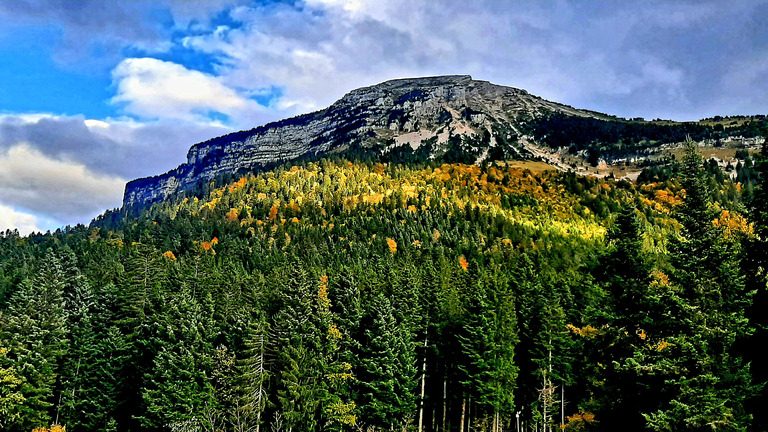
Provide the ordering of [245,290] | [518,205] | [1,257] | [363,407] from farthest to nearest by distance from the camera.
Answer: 1. [518,205]
2. [1,257]
3. [245,290]
4. [363,407]

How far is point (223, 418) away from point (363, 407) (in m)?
11.6

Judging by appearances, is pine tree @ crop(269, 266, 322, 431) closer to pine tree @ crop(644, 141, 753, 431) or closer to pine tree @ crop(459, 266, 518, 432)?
pine tree @ crop(459, 266, 518, 432)

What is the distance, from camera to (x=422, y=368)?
52188 mm

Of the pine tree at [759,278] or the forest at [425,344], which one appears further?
the forest at [425,344]

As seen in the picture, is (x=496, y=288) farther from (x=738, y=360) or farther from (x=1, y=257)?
(x=1, y=257)

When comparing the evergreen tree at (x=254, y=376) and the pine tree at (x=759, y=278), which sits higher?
the pine tree at (x=759, y=278)

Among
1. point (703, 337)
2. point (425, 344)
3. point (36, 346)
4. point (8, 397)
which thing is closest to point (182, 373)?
point (8, 397)

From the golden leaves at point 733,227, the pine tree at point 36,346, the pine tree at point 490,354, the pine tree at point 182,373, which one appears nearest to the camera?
the golden leaves at point 733,227

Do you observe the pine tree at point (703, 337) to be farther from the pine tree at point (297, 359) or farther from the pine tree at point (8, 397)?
the pine tree at point (8, 397)

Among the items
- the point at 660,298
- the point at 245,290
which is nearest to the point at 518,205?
the point at 245,290

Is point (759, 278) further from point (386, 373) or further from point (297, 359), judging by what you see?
point (297, 359)

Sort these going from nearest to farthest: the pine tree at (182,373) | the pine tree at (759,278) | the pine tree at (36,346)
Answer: the pine tree at (759,278) < the pine tree at (182,373) < the pine tree at (36,346)

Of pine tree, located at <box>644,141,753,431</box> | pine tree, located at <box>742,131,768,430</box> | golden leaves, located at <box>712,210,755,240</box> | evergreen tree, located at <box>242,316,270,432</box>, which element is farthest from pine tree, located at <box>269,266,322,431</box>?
golden leaves, located at <box>712,210,755,240</box>

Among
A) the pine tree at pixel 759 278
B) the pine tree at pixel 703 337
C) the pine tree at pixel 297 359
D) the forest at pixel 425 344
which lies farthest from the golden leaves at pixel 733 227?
the pine tree at pixel 297 359
